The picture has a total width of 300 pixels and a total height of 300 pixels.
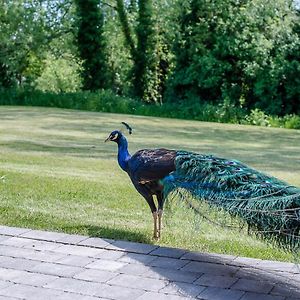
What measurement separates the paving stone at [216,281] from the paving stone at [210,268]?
0.08 meters

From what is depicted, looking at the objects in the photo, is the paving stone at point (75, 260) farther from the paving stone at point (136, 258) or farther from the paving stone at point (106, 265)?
the paving stone at point (136, 258)

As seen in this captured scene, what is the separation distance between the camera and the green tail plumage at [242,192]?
3.63 metres

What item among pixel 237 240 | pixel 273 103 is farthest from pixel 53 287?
pixel 273 103

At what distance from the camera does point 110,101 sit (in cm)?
2092

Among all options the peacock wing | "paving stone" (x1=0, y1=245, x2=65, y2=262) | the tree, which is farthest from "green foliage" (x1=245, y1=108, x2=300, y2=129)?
"paving stone" (x1=0, y1=245, x2=65, y2=262)

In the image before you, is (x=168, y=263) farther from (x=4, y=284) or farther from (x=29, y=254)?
(x=4, y=284)

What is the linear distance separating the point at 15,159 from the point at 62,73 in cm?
1778

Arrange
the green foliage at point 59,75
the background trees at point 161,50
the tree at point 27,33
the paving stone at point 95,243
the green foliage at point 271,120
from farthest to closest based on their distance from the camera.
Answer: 1. the green foliage at point 59,75
2. the tree at point 27,33
3. the background trees at point 161,50
4. the green foliage at point 271,120
5. the paving stone at point 95,243

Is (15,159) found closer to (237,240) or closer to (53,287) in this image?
(237,240)

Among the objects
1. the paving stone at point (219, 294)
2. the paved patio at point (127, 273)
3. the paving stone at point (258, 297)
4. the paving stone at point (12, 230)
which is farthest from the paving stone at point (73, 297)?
the paving stone at point (12, 230)

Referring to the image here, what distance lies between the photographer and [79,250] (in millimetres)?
4508

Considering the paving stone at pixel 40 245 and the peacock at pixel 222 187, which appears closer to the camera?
the peacock at pixel 222 187

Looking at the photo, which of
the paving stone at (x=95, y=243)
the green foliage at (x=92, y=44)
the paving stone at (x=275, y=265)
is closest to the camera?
the paving stone at (x=275, y=265)

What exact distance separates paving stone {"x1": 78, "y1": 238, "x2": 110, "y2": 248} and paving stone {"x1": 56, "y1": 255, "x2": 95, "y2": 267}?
299mm
